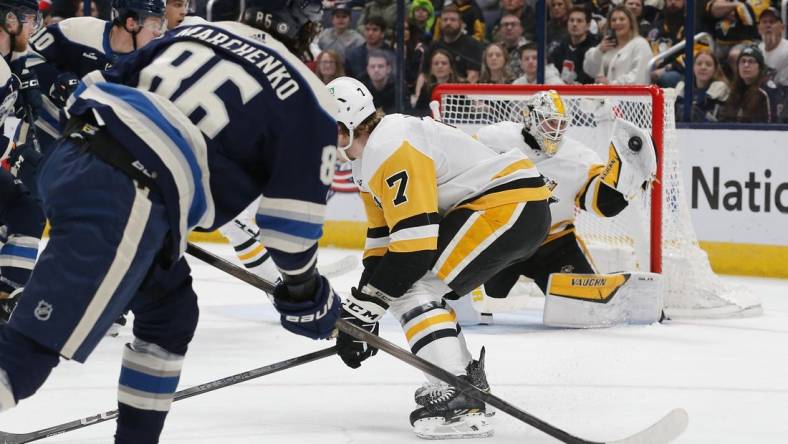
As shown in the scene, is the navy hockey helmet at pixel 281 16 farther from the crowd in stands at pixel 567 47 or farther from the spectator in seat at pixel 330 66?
the spectator in seat at pixel 330 66

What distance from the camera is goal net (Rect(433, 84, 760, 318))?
497 centimetres

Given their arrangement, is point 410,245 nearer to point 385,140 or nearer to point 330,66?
point 385,140

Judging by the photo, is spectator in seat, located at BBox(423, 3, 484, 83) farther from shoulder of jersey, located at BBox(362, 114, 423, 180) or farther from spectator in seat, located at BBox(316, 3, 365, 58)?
shoulder of jersey, located at BBox(362, 114, 423, 180)

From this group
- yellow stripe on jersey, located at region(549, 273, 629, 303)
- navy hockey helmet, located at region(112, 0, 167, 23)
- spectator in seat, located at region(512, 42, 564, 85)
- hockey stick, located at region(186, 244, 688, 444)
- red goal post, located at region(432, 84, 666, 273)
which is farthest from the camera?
spectator in seat, located at region(512, 42, 564, 85)

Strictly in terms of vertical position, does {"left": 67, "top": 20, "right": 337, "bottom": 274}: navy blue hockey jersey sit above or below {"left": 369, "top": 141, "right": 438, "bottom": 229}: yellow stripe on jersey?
above

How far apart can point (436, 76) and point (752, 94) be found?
1759 mm

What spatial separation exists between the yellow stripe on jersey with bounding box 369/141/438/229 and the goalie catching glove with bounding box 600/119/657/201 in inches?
68.3

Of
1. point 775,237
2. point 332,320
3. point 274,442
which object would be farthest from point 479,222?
point 775,237

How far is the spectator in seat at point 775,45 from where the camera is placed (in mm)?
6031

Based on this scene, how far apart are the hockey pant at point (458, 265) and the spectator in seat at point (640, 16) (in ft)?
10.9

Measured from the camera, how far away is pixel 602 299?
4668 millimetres

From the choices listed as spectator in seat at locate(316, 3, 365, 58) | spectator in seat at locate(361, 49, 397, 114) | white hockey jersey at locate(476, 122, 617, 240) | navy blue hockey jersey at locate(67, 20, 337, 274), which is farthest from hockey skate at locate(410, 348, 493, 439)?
spectator in seat at locate(316, 3, 365, 58)

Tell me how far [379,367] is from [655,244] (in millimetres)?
1545

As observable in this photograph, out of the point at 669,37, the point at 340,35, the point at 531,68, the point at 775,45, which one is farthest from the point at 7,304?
the point at 775,45
